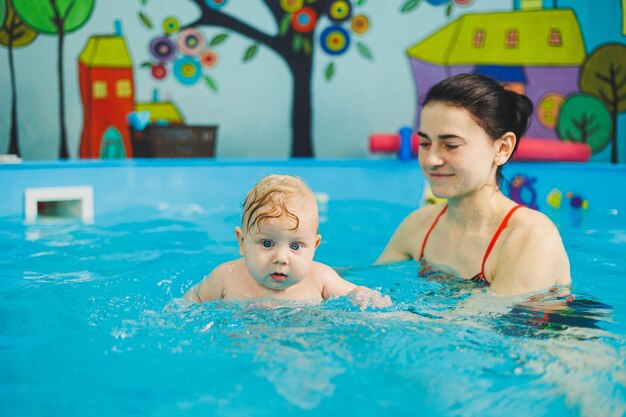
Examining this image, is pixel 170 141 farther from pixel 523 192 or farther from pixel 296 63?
pixel 523 192

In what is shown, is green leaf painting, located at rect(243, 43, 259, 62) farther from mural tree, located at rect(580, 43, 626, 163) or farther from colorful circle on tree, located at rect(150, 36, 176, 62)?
mural tree, located at rect(580, 43, 626, 163)

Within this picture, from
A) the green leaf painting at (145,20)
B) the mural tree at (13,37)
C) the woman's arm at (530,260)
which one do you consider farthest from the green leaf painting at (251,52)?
the woman's arm at (530,260)

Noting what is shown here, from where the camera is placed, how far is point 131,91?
7.46 metres

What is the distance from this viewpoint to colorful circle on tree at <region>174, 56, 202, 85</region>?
7.64m

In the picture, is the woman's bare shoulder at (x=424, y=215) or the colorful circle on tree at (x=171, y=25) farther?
the colorful circle on tree at (x=171, y=25)

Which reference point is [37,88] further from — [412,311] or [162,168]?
[412,311]

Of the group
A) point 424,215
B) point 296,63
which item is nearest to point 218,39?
point 296,63

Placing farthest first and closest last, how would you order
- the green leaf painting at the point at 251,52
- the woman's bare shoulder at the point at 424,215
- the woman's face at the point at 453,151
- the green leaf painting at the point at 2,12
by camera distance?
the green leaf painting at the point at 251,52
the green leaf painting at the point at 2,12
the woman's bare shoulder at the point at 424,215
the woman's face at the point at 453,151

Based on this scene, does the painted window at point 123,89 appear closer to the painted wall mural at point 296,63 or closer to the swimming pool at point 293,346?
the painted wall mural at point 296,63

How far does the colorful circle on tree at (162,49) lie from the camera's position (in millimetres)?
7547

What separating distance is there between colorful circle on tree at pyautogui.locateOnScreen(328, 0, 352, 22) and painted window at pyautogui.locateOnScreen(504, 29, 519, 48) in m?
1.82

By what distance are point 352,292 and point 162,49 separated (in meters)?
5.79

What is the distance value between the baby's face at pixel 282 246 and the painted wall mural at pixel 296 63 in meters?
5.55

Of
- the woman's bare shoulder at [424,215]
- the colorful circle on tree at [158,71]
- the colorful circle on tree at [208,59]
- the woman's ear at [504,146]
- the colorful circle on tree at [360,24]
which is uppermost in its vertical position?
the colorful circle on tree at [360,24]
